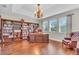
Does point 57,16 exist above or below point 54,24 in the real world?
above

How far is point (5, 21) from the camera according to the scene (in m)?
2.49

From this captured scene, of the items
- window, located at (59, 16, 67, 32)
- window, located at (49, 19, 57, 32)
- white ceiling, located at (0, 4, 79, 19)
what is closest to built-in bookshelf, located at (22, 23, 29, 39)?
white ceiling, located at (0, 4, 79, 19)

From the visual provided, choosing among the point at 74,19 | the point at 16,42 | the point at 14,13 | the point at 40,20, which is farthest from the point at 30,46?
the point at 74,19

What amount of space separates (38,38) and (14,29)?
0.64 meters

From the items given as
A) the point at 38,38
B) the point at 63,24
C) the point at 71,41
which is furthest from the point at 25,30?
the point at 71,41

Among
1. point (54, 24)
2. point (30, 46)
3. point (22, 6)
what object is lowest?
point (30, 46)

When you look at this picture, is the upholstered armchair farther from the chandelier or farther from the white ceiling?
the chandelier

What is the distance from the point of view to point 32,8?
8.54 feet

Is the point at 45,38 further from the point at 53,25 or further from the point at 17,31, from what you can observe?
the point at 17,31

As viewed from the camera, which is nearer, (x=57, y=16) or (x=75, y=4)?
(x=75, y=4)

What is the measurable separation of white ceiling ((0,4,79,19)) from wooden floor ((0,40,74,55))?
73 centimetres

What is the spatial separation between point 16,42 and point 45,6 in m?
1.13

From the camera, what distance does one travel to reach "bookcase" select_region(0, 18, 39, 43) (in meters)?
2.51
